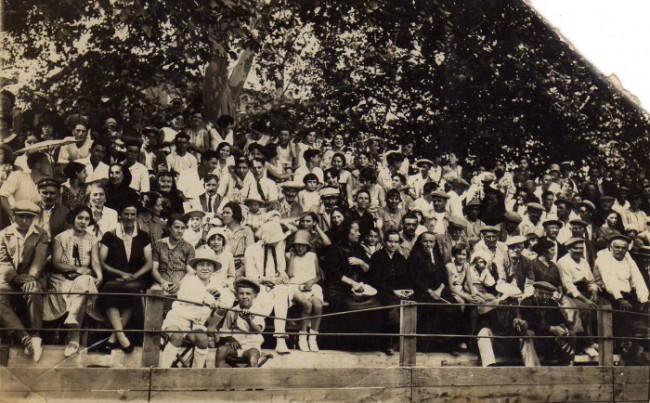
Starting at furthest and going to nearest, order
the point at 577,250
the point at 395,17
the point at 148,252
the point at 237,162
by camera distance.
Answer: the point at 577,250 → the point at 395,17 → the point at 237,162 → the point at 148,252

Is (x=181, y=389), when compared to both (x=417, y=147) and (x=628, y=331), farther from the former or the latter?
(x=628, y=331)

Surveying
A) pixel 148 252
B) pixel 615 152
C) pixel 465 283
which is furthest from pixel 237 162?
pixel 615 152

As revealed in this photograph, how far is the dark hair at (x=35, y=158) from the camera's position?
19.9 ft

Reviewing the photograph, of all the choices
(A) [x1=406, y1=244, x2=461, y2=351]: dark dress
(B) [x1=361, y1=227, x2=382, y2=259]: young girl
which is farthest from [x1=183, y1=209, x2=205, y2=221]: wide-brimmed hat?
(A) [x1=406, y1=244, x2=461, y2=351]: dark dress

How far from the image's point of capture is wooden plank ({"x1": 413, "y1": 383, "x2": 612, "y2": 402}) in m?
6.98

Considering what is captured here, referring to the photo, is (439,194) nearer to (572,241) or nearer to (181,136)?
(572,241)

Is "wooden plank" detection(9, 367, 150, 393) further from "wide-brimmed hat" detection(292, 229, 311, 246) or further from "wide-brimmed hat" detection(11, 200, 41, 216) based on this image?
"wide-brimmed hat" detection(292, 229, 311, 246)

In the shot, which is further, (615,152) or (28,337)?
(615,152)

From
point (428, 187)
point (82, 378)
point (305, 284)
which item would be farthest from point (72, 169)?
point (428, 187)

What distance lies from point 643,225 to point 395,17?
11.6ft

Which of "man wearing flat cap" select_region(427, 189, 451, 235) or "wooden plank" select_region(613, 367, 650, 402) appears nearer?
"man wearing flat cap" select_region(427, 189, 451, 235)

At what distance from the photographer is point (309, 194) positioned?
703cm

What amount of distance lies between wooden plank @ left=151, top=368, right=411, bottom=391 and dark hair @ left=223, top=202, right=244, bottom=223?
125 centimetres

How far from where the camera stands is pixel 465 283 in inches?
296
